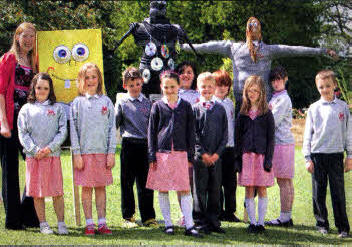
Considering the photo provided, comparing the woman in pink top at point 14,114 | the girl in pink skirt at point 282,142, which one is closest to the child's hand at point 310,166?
the girl in pink skirt at point 282,142

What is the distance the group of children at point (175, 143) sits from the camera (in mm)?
5621

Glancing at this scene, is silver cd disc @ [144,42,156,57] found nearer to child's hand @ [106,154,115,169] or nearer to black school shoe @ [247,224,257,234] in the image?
child's hand @ [106,154,115,169]

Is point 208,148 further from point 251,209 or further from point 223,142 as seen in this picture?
point 251,209

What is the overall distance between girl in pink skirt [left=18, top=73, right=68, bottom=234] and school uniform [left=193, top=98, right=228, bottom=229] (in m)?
1.43

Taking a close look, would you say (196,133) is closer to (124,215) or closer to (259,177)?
(259,177)

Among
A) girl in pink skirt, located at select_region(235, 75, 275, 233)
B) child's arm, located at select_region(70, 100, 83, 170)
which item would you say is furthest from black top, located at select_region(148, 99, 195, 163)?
child's arm, located at select_region(70, 100, 83, 170)

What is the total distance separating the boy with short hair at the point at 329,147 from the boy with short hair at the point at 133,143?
5.95 feet

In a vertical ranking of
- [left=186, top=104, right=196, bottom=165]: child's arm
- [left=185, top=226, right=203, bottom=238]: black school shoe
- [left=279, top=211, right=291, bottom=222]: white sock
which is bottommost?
[left=279, top=211, right=291, bottom=222]: white sock

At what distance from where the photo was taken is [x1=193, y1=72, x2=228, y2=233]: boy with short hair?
583 cm

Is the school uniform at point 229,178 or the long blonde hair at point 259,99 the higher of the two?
the long blonde hair at point 259,99

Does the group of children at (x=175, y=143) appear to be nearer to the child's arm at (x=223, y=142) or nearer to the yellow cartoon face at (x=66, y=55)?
the child's arm at (x=223, y=142)

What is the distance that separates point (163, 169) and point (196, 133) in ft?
1.92

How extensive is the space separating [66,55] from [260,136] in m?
2.45

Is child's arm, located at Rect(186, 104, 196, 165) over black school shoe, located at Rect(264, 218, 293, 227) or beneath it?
over
